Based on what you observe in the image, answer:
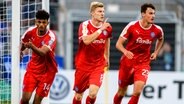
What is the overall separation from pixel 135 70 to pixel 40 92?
5.96ft

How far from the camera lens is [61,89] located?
25844mm

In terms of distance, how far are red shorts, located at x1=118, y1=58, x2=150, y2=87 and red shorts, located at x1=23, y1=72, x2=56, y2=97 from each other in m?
1.48

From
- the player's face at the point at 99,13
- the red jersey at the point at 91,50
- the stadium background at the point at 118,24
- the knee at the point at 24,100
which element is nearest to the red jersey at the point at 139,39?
the red jersey at the point at 91,50

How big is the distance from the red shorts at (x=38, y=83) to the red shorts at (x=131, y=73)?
4.85ft

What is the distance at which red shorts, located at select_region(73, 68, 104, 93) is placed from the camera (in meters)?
18.5

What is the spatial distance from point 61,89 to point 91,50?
7384mm

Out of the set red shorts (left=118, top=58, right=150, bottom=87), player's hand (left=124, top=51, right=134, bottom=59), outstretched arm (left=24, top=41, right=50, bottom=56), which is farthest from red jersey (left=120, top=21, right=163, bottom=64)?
outstretched arm (left=24, top=41, right=50, bottom=56)

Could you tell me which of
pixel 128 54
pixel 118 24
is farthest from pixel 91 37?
pixel 118 24

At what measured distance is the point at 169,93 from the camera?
2548 cm

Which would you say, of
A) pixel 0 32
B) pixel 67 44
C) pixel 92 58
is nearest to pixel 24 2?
pixel 0 32

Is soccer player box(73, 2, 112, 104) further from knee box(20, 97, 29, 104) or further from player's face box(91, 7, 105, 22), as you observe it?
knee box(20, 97, 29, 104)

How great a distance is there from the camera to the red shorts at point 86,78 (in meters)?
18.5

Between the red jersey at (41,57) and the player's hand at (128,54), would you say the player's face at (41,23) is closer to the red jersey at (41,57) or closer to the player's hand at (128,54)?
the red jersey at (41,57)

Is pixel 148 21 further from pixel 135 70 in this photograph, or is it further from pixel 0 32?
pixel 0 32
